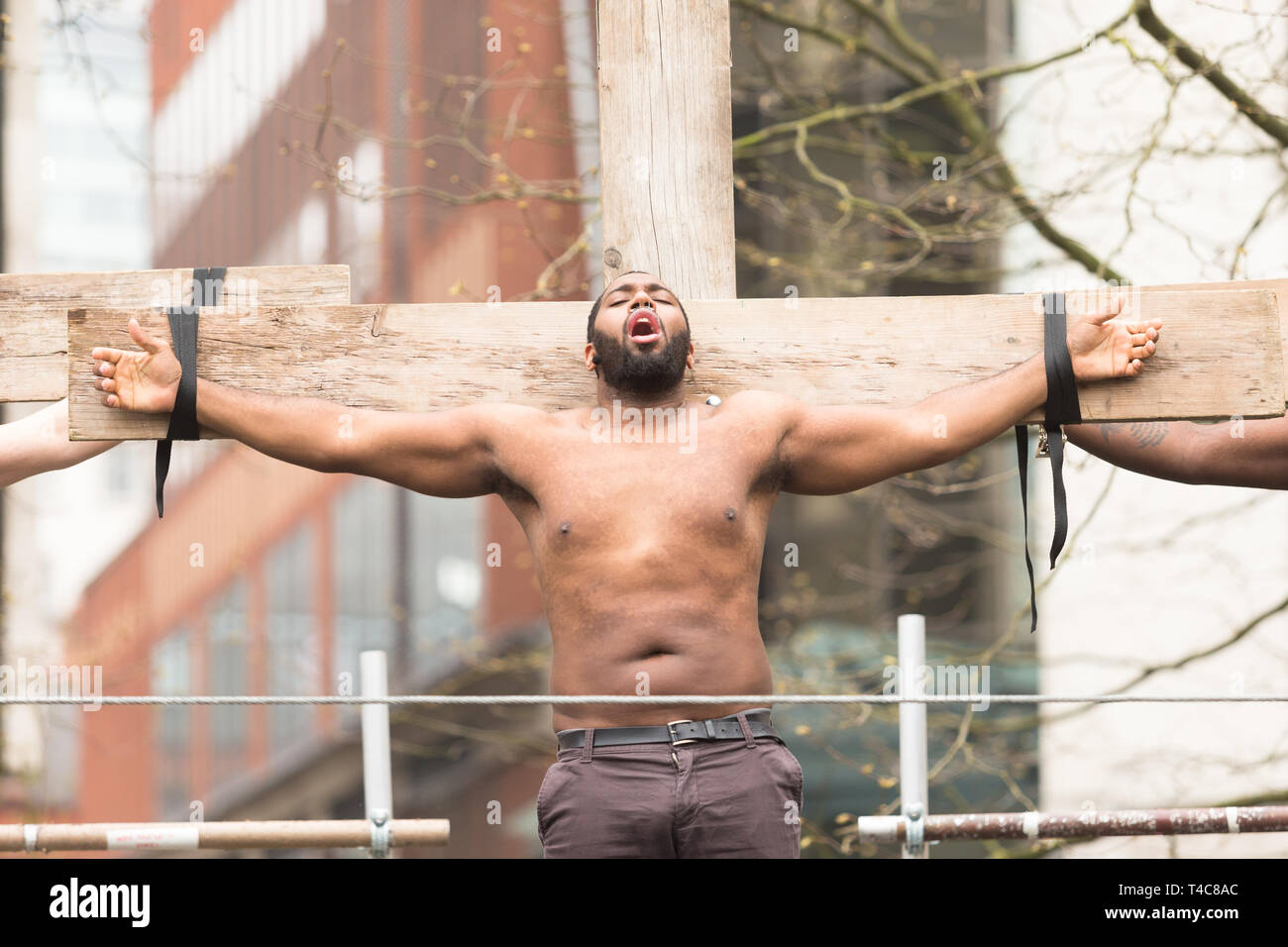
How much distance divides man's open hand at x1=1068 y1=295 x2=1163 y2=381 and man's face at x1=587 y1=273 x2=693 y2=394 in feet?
3.33

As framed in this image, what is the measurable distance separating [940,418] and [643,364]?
2.58 ft

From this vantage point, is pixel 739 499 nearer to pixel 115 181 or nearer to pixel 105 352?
pixel 105 352

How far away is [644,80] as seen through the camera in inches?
172

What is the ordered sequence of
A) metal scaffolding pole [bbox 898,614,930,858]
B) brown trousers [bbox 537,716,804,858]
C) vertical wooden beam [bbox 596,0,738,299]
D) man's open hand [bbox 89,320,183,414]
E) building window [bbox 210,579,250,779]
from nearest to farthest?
1. brown trousers [bbox 537,716,804,858]
2. man's open hand [bbox 89,320,183,414]
3. vertical wooden beam [bbox 596,0,738,299]
4. metal scaffolding pole [bbox 898,614,930,858]
5. building window [bbox 210,579,250,779]

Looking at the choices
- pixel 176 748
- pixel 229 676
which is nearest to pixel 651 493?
pixel 229 676

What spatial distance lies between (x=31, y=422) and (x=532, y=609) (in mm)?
7340

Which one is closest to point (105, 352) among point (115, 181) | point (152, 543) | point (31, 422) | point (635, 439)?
point (31, 422)

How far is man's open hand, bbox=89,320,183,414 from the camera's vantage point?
13.1 feet

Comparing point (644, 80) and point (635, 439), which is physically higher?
point (644, 80)

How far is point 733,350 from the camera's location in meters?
4.20

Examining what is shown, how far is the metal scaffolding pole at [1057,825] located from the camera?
4.55 meters

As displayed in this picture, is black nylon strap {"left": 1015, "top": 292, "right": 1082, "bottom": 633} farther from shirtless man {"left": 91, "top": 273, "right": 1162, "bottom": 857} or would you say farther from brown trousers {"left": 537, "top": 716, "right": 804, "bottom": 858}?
brown trousers {"left": 537, "top": 716, "right": 804, "bottom": 858}

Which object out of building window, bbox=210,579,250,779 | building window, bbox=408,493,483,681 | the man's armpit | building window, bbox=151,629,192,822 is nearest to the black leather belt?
the man's armpit

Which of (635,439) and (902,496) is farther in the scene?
(902,496)
